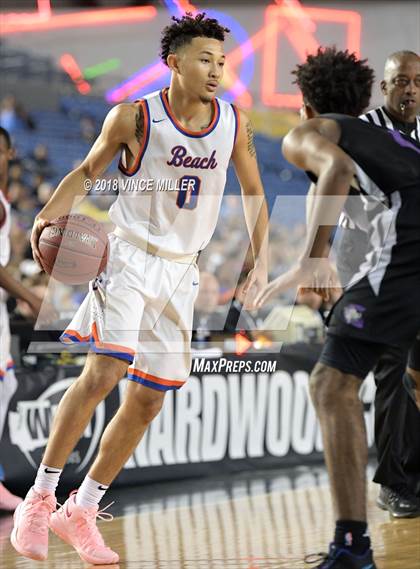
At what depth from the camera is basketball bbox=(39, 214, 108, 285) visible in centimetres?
440

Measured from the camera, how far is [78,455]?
6805 millimetres

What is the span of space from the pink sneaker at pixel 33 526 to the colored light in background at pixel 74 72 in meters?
16.0

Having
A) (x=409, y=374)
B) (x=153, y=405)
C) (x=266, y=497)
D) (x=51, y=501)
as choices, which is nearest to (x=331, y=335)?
(x=409, y=374)

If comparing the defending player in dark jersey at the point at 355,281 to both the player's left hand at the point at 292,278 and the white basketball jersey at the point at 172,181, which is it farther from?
the white basketball jersey at the point at 172,181

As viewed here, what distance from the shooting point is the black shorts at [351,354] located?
142 inches

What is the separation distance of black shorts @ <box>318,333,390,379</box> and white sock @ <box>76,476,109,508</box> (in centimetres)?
138

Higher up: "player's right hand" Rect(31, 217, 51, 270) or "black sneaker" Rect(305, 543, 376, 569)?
"player's right hand" Rect(31, 217, 51, 270)

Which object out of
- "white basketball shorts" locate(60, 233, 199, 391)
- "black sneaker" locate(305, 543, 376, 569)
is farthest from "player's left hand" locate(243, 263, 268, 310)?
"black sneaker" locate(305, 543, 376, 569)

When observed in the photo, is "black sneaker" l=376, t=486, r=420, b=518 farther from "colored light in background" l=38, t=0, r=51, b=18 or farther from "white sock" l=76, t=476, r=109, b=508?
"colored light in background" l=38, t=0, r=51, b=18

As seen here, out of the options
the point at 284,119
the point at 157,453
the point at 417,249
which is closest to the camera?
the point at 417,249

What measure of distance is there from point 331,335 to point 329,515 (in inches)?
90.1

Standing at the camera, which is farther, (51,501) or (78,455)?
(78,455)

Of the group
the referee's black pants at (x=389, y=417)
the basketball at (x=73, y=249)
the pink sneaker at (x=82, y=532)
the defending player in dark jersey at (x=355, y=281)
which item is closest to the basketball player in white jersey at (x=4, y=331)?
the basketball at (x=73, y=249)

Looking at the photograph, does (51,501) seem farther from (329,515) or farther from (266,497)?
(266,497)
